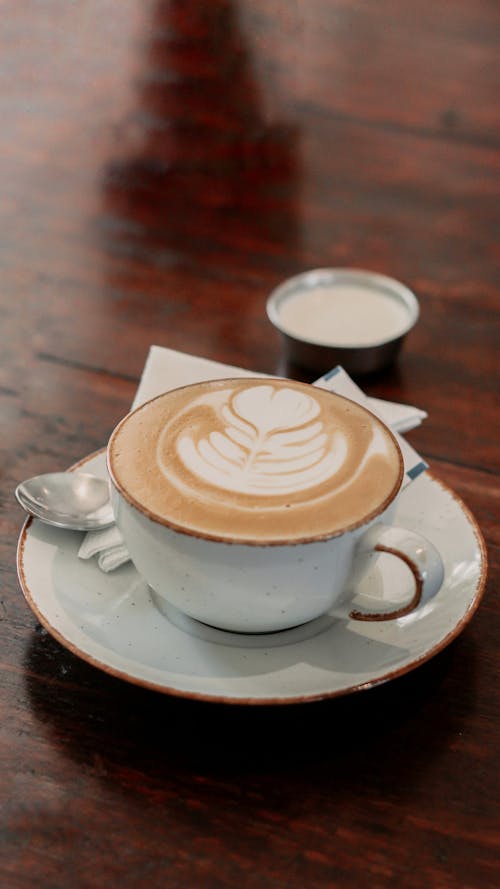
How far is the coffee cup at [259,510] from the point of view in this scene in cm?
49

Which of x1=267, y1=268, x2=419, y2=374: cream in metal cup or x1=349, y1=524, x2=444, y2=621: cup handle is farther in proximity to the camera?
x1=267, y1=268, x2=419, y2=374: cream in metal cup

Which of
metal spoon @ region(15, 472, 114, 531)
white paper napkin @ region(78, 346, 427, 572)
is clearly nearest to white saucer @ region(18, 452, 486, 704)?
metal spoon @ region(15, 472, 114, 531)

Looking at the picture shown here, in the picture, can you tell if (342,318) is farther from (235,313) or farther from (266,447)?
(266,447)

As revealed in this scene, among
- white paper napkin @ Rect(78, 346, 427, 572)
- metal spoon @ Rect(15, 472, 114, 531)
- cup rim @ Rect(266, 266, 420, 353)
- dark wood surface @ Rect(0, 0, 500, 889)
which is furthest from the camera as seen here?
cup rim @ Rect(266, 266, 420, 353)

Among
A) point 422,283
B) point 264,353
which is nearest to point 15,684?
point 264,353

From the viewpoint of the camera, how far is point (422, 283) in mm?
1028

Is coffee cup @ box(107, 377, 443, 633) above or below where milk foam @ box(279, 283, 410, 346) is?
above

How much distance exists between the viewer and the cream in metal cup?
33.3 inches

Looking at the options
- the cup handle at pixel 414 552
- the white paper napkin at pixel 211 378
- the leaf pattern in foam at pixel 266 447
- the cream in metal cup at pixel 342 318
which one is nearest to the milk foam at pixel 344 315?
the cream in metal cup at pixel 342 318

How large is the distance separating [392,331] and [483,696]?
16.6 inches

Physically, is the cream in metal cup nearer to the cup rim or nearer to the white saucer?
the cup rim

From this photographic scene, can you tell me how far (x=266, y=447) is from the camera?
0.57 m

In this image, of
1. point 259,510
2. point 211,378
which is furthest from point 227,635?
point 211,378

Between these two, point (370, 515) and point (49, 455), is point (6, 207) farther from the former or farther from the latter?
point (370, 515)
